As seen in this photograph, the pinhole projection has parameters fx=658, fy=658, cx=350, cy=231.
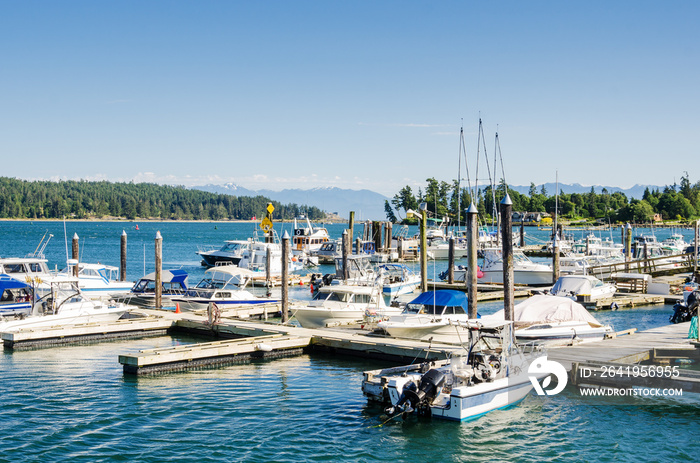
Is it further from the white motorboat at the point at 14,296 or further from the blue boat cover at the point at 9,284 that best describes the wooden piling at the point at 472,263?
the blue boat cover at the point at 9,284

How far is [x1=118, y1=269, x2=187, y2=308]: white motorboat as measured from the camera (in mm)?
35188

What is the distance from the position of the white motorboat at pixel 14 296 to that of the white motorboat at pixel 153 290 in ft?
17.3

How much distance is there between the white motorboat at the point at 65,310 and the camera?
88.4 feet

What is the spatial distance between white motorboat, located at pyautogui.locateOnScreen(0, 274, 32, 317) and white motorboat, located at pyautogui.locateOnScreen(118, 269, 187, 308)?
529 cm

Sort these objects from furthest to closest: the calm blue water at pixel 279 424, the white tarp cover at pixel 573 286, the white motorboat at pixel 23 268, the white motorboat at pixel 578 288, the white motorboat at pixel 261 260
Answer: the white motorboat at pixel 261 260 → the white tarp cover at pixel 573 286 → the white motorboat at pixel 578 288 → the white motorboat at pixel 23 268 → the calm blue water at pixel 279 424

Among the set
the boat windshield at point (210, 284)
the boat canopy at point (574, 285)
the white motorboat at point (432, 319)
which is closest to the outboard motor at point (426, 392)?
the white motorboat at point (432, 319)

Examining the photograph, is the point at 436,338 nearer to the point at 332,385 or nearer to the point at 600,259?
the point at 332,385

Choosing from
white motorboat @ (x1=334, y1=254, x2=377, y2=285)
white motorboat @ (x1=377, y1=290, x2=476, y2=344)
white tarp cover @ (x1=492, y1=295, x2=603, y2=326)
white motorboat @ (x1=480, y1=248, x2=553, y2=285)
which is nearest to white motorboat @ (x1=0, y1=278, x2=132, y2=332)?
white motorboat @ (x1=377, y1=290, x2=476, y2=344)

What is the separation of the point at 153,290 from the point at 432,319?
1774 centimetres

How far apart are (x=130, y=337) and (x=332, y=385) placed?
12.1 m

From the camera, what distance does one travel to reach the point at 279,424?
16.6 metres

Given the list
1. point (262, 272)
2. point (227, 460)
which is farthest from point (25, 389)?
point (262, 272)

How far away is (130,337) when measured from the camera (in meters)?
28.5

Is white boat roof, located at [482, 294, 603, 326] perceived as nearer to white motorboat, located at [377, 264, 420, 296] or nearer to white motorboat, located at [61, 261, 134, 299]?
white motorboat, located at [377, 264, 420, 296]
